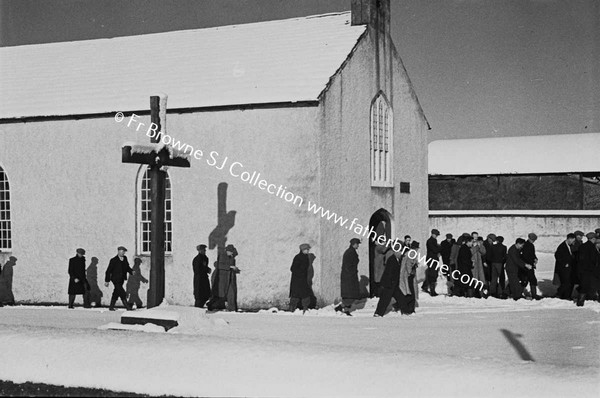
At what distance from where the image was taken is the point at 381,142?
770 inches

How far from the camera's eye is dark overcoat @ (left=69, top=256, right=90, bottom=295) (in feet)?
55.5

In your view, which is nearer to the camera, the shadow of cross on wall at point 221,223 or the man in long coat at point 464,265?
the shadow of cross on wall at point 221,223

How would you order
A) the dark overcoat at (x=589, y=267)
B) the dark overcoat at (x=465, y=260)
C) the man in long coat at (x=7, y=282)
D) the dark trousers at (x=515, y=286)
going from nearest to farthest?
the dark overcoat at (x=589, y=267) → the dark trousers at (x=515, y=286) → the dark overcoat at (x=465, y=260) → the man in long coat at (x=7, y=282)

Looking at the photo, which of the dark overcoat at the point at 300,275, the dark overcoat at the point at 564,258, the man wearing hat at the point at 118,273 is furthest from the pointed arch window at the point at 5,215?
the dark overcoat at the point at 564,258

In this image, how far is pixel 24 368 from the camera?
9070mm

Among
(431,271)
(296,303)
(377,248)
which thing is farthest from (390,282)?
(431,271)

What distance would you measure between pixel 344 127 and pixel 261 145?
2186 mm

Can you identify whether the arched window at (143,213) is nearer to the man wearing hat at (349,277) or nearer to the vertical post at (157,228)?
the man wearing hat at (349,277)

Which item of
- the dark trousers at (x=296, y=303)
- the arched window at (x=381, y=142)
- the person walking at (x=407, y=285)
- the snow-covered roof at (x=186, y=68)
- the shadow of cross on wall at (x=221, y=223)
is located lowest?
the dark trousers at (x=296, y=303)

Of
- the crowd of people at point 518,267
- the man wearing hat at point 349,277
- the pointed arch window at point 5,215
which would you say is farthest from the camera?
the pointed arch window at point 5,215

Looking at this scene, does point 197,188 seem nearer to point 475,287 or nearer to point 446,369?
point 475,287

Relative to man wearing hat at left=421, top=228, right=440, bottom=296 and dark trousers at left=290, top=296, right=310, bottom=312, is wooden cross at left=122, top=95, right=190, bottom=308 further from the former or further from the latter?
Result: man wearing hat at left=421, top=228, right=440, bottom=296

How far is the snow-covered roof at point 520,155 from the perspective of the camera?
32.8 metres

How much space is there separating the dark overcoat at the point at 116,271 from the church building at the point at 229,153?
1.25 m
